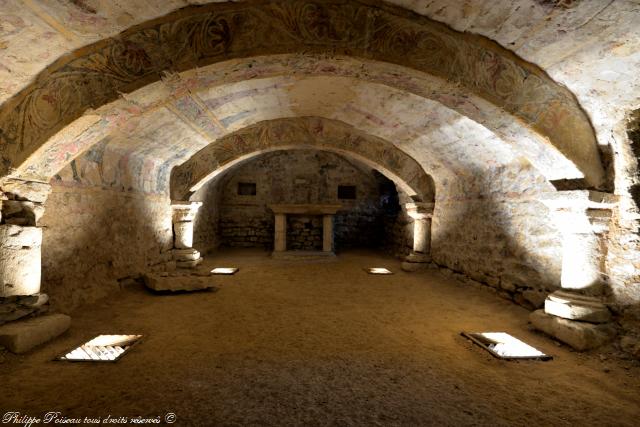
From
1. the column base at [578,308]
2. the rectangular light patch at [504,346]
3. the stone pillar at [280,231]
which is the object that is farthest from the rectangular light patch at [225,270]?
the column base at [578,308]

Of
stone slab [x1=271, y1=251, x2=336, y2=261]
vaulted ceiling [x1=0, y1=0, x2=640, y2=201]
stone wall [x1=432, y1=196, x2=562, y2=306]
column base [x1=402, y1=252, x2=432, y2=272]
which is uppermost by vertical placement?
vaulted ceiling [x1=0, y1=0, x2=640, y2=201]

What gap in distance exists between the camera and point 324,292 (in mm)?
5547

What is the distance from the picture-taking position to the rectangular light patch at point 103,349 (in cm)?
281

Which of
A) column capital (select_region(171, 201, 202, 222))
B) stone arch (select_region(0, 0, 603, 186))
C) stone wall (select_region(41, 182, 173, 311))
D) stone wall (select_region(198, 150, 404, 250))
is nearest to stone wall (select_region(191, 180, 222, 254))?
stone wall (select_region(198, 150, 404, 250))

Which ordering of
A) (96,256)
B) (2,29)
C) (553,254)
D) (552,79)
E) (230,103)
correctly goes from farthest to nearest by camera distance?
(230,103), (96,256), (553,254), (552,79), (2,29)

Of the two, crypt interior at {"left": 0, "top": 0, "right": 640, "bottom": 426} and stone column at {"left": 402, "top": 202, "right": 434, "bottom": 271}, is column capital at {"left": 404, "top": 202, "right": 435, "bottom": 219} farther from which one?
crypt interior at {"left": 0, "top": 0, "right": 640, "bottom": 426}

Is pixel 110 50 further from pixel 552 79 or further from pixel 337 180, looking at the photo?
pixel 337 180

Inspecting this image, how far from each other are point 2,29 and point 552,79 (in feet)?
14.4

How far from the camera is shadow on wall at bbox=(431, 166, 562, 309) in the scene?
431 cm

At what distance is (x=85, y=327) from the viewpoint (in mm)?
3590

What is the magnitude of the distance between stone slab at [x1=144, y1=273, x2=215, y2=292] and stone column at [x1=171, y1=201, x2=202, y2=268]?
162cm

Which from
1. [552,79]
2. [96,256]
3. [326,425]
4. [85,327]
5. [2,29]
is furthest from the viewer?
[96,256]

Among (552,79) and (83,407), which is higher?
(552,79)

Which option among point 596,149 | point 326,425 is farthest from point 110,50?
point 596,149
